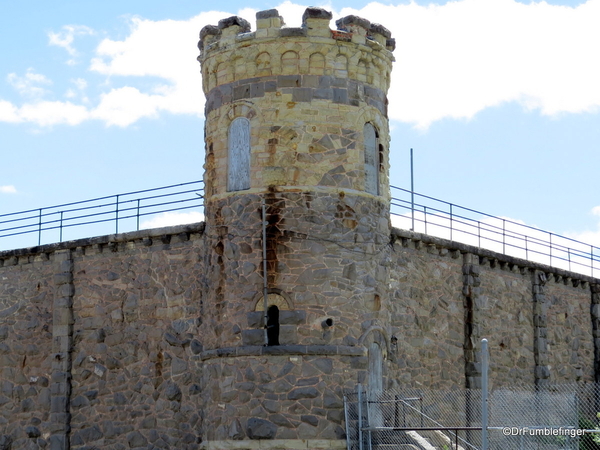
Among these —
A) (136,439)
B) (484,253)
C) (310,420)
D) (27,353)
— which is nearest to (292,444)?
(310,420)

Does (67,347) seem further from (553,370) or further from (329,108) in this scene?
(553,370)

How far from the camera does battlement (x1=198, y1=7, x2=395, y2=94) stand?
2569 cm

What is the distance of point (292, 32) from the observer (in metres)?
25.6

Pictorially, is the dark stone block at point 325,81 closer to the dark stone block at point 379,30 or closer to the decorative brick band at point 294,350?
the dark stone block at point 379,30

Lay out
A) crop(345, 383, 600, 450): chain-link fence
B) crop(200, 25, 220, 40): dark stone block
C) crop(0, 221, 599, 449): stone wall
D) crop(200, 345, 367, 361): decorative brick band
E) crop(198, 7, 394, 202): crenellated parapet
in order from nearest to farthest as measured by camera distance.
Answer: crop(345, 383, 600, 450): chain-link fence, crop(200, 345, 367, 361): decorative brick band, crop(0, 221, 599, 449): stone wall, crop(198, 7, 394, 202): crenellated parapet, crop(200, 25, 220, 40): dark stone block

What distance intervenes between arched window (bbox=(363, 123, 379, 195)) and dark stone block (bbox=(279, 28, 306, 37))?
2.41 m

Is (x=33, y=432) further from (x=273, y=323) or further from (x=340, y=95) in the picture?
(x=340, y=95)

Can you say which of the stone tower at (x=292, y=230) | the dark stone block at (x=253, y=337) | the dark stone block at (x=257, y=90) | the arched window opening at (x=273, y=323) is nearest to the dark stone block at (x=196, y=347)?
the stone tower at (x=292, y=230)

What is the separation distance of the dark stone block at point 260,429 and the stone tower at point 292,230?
0.02m

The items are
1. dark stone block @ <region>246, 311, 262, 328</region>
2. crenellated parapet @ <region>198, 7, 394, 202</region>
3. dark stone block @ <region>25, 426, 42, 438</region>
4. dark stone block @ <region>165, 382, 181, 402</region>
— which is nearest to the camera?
dark stone block @ <region>246, 311, 262, 328</region>

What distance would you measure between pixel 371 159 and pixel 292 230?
251 cm

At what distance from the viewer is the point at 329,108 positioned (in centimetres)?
2577

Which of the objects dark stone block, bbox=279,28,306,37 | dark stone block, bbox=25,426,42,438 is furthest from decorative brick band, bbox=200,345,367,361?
dark stone block, bbox=25,426,42,438

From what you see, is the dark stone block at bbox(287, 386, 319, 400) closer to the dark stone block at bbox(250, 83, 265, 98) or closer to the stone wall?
the stone wall
